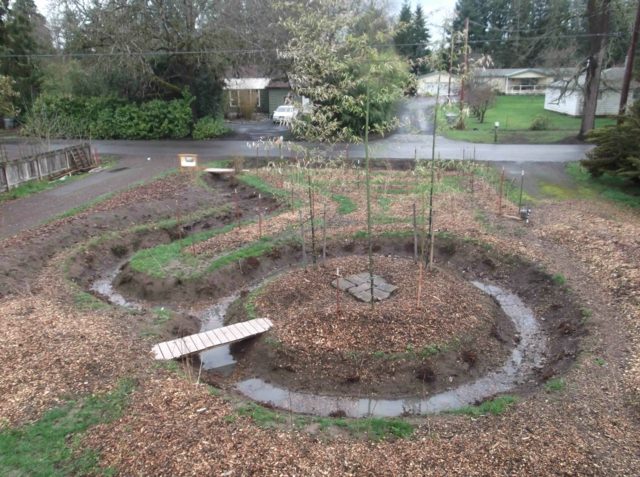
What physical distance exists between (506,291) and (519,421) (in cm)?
522

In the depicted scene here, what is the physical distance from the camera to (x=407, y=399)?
7496 mm

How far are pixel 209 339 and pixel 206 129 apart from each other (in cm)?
2398

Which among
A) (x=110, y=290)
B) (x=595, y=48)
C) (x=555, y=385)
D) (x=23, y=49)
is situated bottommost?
(x=110, y=290)

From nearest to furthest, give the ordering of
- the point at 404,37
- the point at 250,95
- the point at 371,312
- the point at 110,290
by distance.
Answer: the point at 371,312 < the point at 110,290 < the point at 250,95 < the point at 404,37

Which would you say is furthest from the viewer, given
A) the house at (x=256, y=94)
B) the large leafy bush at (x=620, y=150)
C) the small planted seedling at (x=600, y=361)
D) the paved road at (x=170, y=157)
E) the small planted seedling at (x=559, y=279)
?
the house at (x=256, y=94)

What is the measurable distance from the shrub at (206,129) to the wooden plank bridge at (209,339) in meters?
23.2

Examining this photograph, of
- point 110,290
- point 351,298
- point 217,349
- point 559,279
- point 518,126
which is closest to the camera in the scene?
point 217,349

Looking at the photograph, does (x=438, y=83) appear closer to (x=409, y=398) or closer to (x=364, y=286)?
(x=364, y=286)

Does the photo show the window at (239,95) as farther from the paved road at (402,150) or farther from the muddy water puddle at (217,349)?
the muddy water puddle at (217,349)

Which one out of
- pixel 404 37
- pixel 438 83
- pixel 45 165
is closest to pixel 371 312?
pixel 438 83

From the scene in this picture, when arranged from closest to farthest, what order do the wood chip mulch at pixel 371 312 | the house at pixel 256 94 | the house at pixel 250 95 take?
the wood chip mulch at pixel 371 312 < the house at pixel 256 94 < the house at pixel 250 95

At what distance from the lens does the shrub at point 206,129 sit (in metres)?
30.3

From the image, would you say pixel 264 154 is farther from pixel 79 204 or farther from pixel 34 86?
pixel 34 86

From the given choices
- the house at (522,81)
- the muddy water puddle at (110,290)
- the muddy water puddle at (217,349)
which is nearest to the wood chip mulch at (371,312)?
the muddy water puddle at (217,349)
